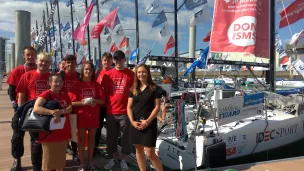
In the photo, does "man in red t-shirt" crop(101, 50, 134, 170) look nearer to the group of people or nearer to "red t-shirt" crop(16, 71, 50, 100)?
the group of people

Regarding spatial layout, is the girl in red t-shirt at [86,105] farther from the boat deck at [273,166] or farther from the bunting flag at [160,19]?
the bunting flag at [160,19]

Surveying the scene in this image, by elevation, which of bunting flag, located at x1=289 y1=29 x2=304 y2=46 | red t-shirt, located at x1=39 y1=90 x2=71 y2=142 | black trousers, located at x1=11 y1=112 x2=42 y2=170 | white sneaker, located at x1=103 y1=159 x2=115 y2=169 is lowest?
white sneaker, located at x1=103 y1=159 x2=115 y2=169

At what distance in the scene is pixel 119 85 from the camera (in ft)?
12.3

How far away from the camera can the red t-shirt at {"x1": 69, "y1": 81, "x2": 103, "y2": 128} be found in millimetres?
3557

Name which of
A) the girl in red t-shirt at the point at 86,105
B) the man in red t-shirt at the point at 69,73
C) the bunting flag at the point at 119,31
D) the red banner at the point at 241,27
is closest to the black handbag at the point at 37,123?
the girl in red t-shirt at the point at 86,105

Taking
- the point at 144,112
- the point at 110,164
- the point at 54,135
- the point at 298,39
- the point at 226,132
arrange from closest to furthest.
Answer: the point at 54,135 < the point at 144,112 < the point at 110,164 < the point at 226,132 < the point at 298,39

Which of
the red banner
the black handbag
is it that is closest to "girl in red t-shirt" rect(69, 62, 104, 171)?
the black handbag

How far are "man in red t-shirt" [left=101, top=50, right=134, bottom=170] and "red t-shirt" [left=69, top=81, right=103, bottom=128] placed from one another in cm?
21

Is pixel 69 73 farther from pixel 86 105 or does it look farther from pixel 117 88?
pixel 117 88

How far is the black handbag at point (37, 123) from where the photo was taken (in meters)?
2.85

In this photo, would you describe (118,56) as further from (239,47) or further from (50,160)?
(239,47)

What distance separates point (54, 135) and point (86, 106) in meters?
0.68

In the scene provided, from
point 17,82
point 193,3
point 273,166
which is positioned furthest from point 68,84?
point 193,3

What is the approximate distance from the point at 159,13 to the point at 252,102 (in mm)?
10531
